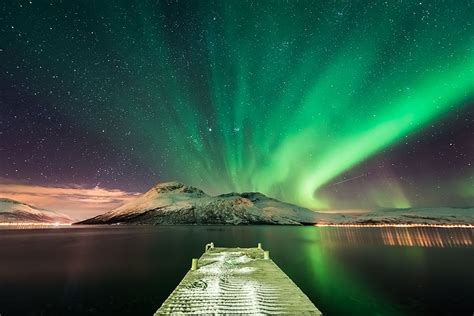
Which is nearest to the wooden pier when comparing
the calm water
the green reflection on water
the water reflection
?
the calm water

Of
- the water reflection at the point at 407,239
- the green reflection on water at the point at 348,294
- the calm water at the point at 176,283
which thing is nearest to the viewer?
the green reflection on water at the point at 348,294

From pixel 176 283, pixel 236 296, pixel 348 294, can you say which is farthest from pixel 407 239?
pixel 236 296

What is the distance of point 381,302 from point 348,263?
70.3 feet

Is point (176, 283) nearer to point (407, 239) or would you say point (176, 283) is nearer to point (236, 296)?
point (236, 296)

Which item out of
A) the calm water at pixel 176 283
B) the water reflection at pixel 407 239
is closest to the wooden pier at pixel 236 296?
the calm water at pixel 176 283

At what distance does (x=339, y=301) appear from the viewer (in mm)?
21203

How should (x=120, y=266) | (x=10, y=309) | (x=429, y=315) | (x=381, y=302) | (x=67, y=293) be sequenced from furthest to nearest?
(x=120, y=266)
(x=67, y=293)
(x=381, y=302)
(x=10, y=309)
(x=429, y=315)

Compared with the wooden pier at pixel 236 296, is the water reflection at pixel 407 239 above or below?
above

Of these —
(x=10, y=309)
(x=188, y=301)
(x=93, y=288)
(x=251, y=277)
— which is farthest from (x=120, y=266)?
(x=188, y=301)

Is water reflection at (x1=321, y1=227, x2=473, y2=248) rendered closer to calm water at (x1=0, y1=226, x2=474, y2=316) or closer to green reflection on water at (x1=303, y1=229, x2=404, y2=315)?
calm water at (x1=0, y1=226, x2=474, y2=316)

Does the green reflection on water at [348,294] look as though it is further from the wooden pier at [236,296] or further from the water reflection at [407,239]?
the water reflection at [407,239]

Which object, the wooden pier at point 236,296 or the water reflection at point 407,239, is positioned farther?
the water reflection at point 407,239

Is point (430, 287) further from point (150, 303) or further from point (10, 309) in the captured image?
point (10, 309)

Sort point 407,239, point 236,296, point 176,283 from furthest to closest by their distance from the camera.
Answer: point 407,239 < point 176,283 < point 236,296
